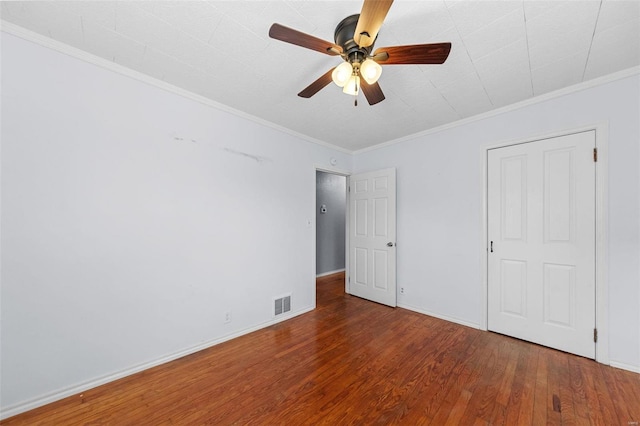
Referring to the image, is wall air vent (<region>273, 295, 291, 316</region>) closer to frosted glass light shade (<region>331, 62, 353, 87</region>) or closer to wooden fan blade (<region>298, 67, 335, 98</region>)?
wooden fan blade (<region>298, 67, 335, 98</region>)

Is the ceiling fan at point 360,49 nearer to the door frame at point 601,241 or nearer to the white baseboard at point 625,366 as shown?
the door frame at point 601,241

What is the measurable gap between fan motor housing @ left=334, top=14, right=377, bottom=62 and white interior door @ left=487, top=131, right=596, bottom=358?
7.36ft

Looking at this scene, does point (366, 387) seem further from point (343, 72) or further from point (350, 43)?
point (350, 43)

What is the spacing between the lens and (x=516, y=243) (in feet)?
8.69

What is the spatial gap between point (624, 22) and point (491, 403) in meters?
2.73

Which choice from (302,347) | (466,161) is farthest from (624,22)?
(302,347)

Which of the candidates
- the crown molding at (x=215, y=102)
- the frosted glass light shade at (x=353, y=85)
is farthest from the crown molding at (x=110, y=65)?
the frosted glass light shade at (x=353, y=85)

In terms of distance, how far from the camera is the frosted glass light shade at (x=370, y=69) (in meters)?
1.39

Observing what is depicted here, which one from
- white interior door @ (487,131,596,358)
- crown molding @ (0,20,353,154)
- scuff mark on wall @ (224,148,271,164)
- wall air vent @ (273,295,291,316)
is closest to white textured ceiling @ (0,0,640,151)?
crown molding @ (0,20,353,154)

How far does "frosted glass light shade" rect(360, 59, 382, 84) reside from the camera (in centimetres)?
139

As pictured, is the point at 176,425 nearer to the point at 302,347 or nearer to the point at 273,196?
the point at 302,347

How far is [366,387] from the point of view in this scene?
1894mm

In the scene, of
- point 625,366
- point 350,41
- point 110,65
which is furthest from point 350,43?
point 625,366

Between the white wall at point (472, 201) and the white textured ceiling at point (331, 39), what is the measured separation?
27 centimetres
